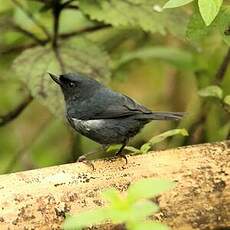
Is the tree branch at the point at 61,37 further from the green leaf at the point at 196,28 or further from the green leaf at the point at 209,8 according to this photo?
the green leaf at the point at 209,8

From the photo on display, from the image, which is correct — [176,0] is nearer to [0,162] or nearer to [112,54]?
[112,54]

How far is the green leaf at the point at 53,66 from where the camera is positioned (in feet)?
11.6

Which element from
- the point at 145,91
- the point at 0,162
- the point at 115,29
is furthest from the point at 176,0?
the point at 145,91

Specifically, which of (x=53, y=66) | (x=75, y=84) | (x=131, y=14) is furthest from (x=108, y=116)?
(x=131, y=14)

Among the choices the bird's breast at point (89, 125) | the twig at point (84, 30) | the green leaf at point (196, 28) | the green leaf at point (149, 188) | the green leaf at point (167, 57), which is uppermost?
the green leaf at point (149, 188)

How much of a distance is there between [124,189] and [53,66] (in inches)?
49.2

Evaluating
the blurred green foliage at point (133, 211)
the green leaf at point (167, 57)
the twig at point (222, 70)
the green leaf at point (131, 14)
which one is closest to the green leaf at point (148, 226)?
the blurred green foliage at point (133, 211)

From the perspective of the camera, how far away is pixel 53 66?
3.67 metres

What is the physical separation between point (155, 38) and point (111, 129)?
2454 mm

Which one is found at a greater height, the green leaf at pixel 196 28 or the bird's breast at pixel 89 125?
the green leaf at pixel 196 28

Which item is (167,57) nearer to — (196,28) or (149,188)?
(196,28)

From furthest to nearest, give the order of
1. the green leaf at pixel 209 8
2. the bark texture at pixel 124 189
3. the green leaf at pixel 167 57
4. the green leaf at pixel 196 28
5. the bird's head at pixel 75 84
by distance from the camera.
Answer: the green leaf at pixel 167 57, the bird's head at pixel 75 84, the green leaf at pixel 196 28, the bark texture at pixel 124 189, the green leaf at pixel 209 8

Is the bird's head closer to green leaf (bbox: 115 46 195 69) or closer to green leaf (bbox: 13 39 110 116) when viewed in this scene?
green leaf (bbox: 13 39 110 116)

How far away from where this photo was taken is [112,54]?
16.1 ft
